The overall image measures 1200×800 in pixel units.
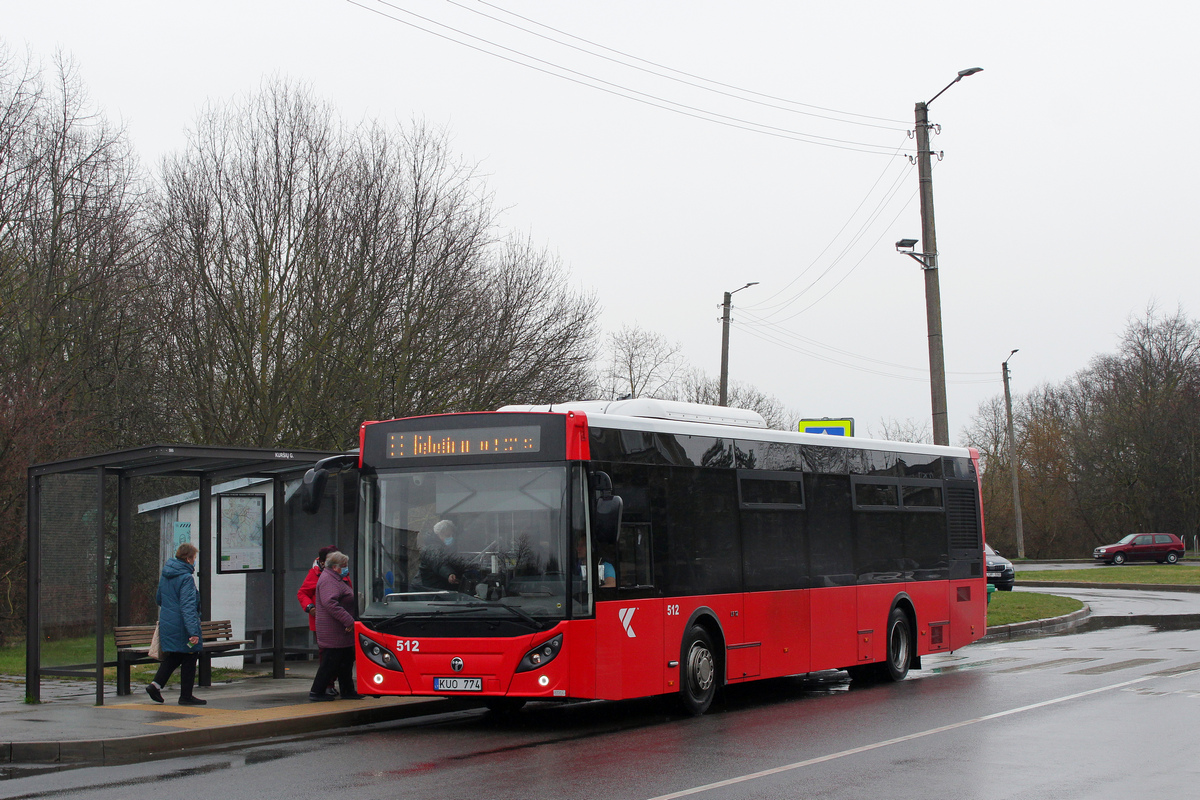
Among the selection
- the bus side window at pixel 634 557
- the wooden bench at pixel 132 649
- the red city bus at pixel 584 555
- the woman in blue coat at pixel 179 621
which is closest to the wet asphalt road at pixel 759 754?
the red city bus at pixel 584 555

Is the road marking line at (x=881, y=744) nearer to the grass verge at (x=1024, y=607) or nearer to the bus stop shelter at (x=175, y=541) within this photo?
the bus stop shelter at (x=175, y=541)

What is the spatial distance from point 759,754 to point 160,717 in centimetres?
563

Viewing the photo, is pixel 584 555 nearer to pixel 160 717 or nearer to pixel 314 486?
pixel 314 486

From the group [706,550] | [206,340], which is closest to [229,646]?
[706,550]

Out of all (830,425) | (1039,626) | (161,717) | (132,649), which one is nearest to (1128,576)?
(1039,626)

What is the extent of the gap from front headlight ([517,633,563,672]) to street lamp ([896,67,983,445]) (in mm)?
12261

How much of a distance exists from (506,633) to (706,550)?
8.41 feet

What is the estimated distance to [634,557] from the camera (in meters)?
11.5

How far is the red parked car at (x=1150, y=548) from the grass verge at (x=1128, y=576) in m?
6.05

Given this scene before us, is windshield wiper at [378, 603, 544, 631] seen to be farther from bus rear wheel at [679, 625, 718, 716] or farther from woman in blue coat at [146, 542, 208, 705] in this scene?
woman in blue coat at [146, 542, 208, 705]

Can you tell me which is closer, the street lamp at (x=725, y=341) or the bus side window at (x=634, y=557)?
the bus side window at (x=634, y=557)

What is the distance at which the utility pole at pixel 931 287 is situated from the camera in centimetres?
2184

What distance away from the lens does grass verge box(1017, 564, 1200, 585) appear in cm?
4131

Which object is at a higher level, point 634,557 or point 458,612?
point 634,557
